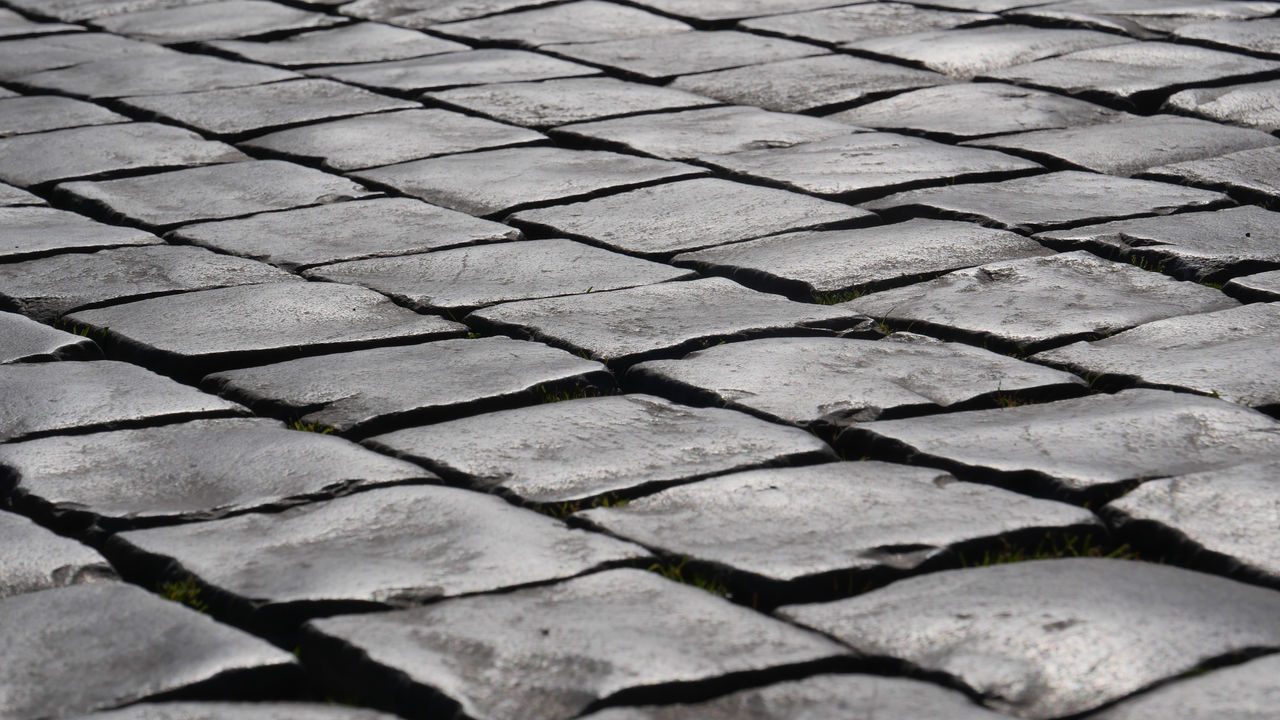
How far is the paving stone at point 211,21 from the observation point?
6594mm

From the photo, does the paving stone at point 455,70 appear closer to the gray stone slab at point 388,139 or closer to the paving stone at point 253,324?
the gray stone slab at point 388,139

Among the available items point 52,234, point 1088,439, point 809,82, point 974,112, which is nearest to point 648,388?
point 1088,439

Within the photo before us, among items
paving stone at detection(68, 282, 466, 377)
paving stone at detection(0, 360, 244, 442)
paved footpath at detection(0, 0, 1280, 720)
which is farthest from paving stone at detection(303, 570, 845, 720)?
paving stone at detection(68, 282, 466, 377)

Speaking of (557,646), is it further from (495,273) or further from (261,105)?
(261,105)

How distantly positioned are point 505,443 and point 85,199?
2.13m

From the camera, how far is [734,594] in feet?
7.39

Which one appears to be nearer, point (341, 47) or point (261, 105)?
point (261, 105)

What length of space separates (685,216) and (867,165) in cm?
64

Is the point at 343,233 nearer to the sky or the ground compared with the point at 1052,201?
nearer to the ground

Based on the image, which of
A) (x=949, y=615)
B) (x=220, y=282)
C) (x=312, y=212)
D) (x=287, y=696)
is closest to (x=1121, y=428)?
(x=949, y=615)

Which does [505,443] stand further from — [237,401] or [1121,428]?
[1121,428]

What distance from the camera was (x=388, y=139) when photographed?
4.96 metres

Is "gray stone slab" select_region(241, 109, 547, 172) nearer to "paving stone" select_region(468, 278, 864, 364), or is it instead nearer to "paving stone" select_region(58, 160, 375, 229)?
"paving stone" select_region(58, 160, 375, 229)

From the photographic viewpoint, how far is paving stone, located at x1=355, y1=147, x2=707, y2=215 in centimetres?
435
